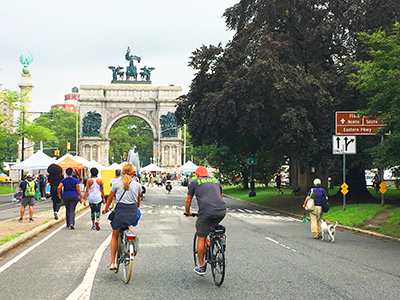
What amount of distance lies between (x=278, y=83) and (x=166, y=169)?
7309 centimetres

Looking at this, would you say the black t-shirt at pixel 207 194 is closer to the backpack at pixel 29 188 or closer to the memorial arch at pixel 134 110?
the backpack at pixel 29 188

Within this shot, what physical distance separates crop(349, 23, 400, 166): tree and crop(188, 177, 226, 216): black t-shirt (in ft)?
30.4

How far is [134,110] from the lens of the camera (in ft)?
321

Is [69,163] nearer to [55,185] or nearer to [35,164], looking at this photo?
[35,164]

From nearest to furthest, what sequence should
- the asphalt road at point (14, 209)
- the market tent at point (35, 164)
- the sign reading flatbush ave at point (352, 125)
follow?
the sign reading flatbush ave at point (352, 125), the asphalt road at point (14, 209), the market tent at point (35, 164)

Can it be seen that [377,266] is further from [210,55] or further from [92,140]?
[92,140]

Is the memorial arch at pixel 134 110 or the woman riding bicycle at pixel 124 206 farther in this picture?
the memorial arch at pixel 134 110

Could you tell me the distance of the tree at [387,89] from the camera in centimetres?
1688

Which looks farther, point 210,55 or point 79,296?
point 210,55

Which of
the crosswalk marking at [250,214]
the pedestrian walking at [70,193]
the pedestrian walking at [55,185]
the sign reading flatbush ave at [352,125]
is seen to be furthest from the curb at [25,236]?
the sign reading flatbush ave at [352,125]

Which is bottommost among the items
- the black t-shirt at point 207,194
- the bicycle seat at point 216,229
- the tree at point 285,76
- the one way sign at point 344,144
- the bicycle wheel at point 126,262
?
the bicycle wheel at point 126,262

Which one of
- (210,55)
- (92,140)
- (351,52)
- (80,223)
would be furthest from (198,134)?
(92,140)

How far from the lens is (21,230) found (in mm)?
16000

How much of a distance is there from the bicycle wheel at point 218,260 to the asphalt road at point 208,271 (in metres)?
0.15
